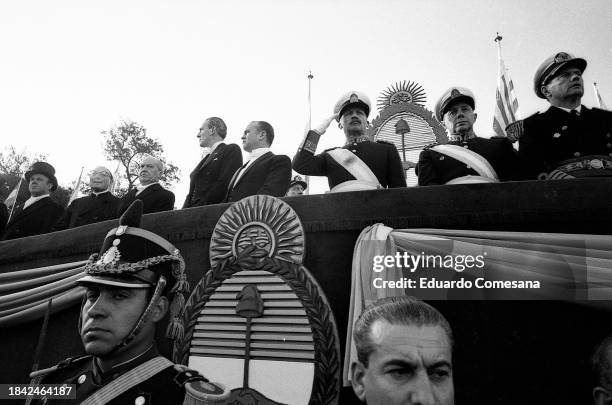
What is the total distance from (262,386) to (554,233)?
2175 mm

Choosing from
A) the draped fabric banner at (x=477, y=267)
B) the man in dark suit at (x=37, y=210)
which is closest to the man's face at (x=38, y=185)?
the man in dark suit at (x=37, y=210)

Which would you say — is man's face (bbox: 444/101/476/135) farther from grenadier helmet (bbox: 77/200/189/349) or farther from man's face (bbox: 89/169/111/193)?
man's face (bbox: 89/169/111/193)

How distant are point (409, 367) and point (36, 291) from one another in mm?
3984

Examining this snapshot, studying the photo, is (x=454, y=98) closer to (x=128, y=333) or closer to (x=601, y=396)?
(x=601, y=396)

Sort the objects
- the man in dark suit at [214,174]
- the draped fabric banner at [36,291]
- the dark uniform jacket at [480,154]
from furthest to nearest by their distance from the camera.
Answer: the man in dark suit at [214,174], the draped fabric banner at [36,291], the dark uniform jacket at [480,154]

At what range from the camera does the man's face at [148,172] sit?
5.36 metres

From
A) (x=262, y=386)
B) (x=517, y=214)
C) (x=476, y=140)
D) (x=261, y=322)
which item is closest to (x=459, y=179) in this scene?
(x=476, y=140)

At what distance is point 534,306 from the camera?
2.48 meters

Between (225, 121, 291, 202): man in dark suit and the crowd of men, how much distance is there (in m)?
0.01

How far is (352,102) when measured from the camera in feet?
13.9

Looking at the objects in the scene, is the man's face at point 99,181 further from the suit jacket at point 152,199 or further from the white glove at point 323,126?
the white glove at point 323,126

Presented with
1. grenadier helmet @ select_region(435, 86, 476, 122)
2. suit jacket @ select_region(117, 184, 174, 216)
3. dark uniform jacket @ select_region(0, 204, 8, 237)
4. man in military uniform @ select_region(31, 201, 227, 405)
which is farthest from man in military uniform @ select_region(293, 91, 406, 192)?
dark uniform jacket @ select_region(0, 204, 8, 237)

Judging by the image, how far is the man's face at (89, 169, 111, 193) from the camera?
6164 millimetres

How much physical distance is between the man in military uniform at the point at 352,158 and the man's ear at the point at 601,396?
2.16 metres
